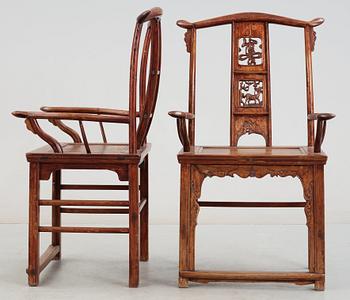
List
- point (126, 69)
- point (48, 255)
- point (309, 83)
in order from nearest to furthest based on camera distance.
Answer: point (48, 255) < point (309, 83) < point (126, 69)

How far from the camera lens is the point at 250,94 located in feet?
15.6

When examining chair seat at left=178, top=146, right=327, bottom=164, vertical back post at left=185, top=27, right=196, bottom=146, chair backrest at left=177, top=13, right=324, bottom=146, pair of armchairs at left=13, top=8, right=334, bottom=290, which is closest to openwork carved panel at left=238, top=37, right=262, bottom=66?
chair backrest at left=177, top=13, right=324, bottom=146

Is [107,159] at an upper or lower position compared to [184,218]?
upper

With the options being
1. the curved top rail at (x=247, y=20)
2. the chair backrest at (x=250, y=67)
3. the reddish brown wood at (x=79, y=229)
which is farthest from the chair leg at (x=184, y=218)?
the curved top rail at (x=247, y=20)

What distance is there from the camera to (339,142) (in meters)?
6.07

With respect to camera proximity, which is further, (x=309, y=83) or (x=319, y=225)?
(x=309, y=83)

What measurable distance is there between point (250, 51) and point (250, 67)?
9 centimetres


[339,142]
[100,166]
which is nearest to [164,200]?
[339,142]

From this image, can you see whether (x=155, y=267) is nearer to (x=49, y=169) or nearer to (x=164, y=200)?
(x=49, y=169)

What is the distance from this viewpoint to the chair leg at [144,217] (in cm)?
468

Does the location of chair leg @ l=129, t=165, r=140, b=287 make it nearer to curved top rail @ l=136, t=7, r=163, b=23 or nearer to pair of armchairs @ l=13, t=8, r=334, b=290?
pair of armchairs @ l=13, t=8, r=334, b=290

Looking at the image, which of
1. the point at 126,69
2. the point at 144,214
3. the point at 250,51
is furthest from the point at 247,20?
the point at 126,69

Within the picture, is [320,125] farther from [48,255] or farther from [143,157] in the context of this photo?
[48,255]

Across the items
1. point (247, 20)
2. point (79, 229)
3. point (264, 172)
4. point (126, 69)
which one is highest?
point (247, 20)
